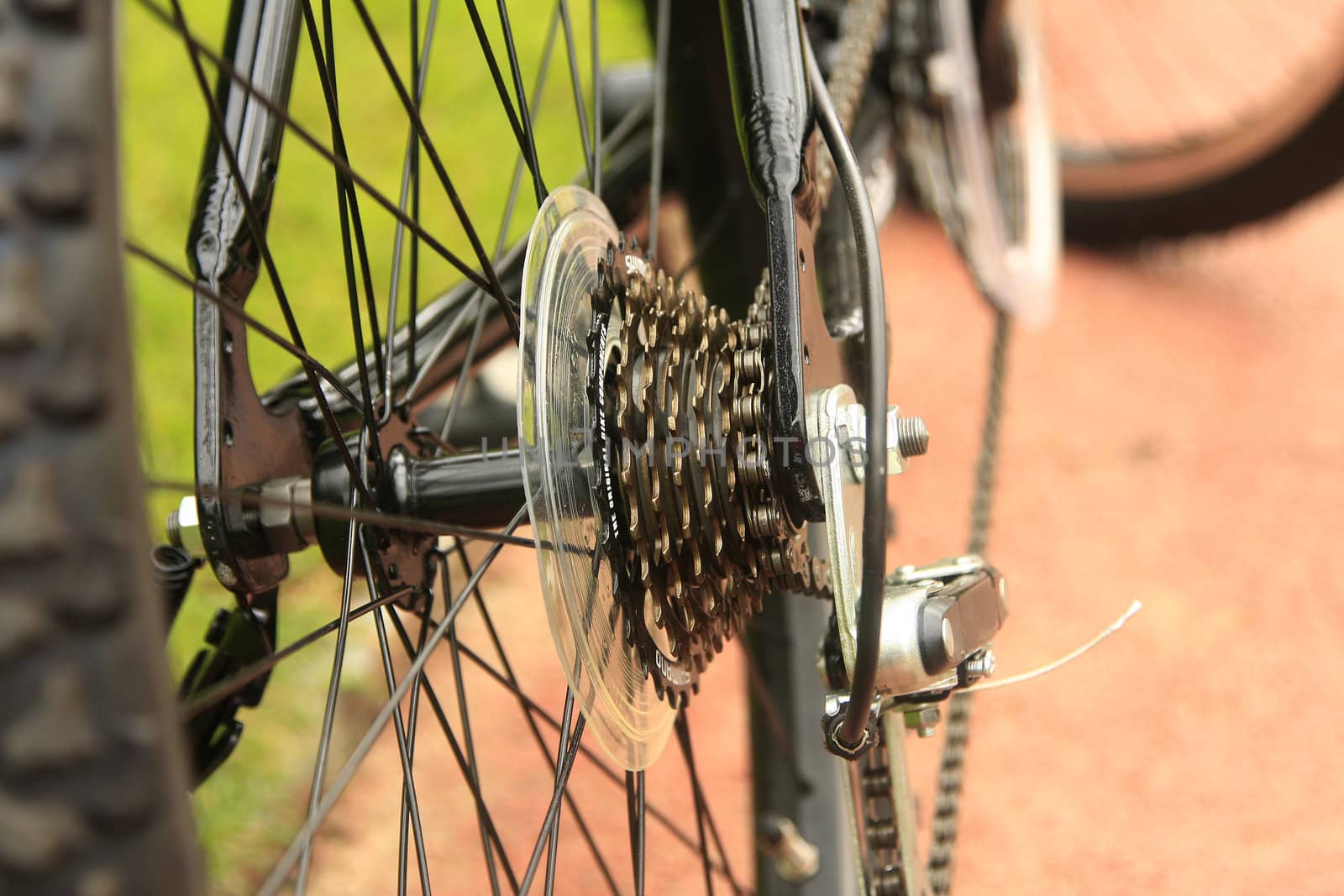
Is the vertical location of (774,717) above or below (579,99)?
below

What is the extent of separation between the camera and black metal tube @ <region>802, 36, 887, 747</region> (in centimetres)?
46

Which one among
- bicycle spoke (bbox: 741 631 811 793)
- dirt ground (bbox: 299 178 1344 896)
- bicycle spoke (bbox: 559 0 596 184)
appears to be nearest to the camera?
bicycle spoke (bbox: 559 0 596 184)

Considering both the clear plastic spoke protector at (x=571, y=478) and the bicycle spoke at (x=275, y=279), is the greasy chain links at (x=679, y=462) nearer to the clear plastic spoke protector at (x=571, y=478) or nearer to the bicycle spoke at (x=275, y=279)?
the clear plastic spoke protector at (x=571, y=478)

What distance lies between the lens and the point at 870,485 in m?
0.46

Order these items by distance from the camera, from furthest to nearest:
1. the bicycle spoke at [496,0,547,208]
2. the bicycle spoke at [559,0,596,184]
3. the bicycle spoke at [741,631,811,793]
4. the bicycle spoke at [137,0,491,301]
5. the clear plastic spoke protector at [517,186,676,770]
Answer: the bicycle spoke at [741,631,811,793] → the bicycle spoke at [559,0,596,184] → the bicycle spoke at [496,0,547,208] → the clear plastic spoke protector at [517,186,676,770] → the bicycle spoke at [137,0,491,301]

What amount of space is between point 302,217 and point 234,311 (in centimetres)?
129

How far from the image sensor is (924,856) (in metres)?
1.07

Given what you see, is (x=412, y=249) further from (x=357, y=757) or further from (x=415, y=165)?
(x=357, y=757)

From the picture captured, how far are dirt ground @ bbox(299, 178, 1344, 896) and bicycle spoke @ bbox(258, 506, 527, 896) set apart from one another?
53cm

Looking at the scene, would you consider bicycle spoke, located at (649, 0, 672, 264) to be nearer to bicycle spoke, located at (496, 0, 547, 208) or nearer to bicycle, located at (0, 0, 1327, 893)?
bicycle, located at (0, 0, 1327, 893)

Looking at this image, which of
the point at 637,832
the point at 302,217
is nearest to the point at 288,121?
the point at 637,832

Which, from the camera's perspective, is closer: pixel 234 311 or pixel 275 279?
pixel 234 311

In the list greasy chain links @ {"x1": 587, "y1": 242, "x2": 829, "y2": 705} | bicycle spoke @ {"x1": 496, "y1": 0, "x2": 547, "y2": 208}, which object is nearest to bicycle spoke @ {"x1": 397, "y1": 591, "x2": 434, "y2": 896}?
greasy chain links @ {"x1": 587, "y1": 242, "x2": 829, "y2": 705}

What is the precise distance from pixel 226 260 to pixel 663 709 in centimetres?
31
